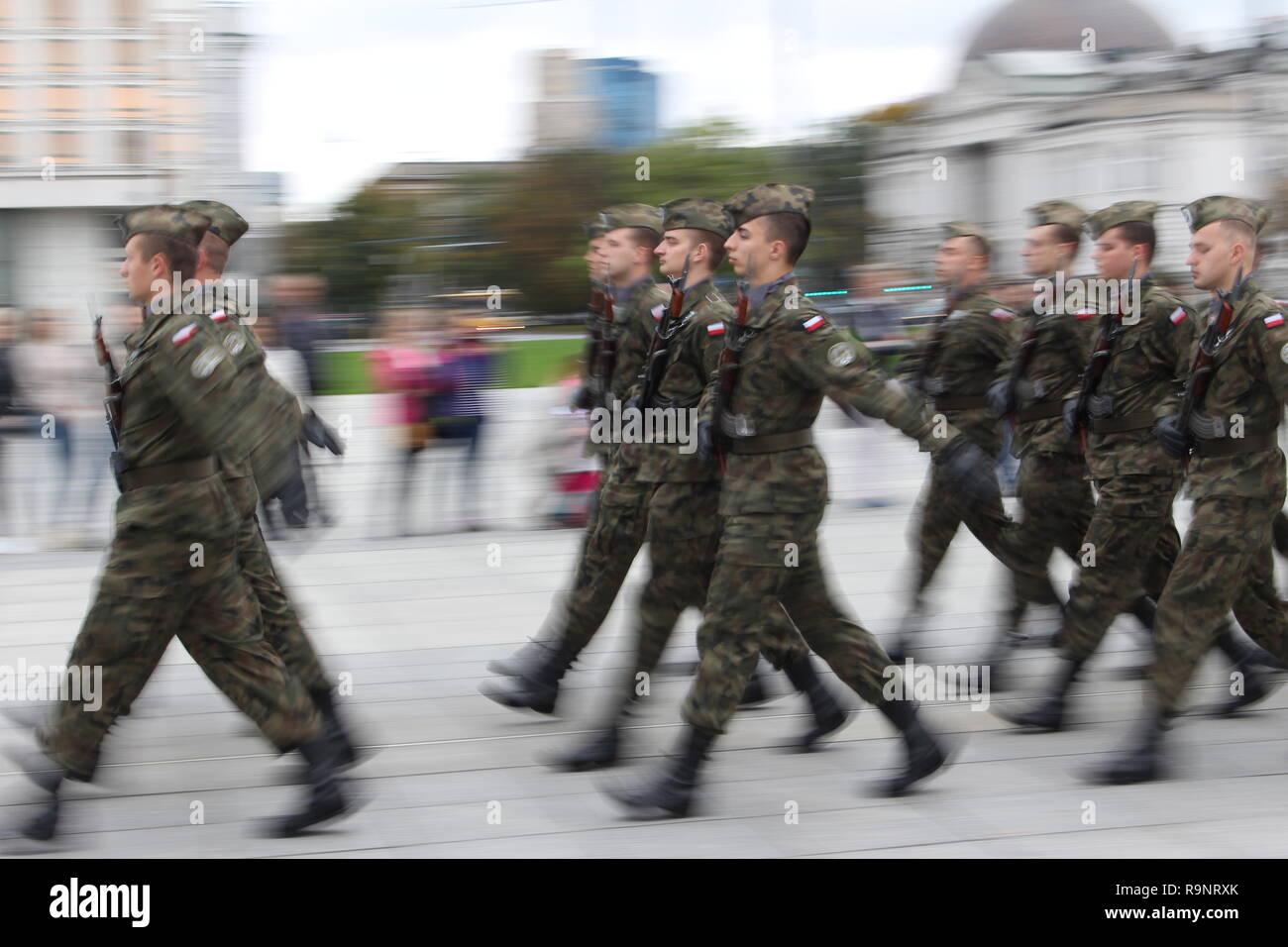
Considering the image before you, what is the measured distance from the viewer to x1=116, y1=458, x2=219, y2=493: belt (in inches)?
185

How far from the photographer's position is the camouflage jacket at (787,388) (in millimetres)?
4961

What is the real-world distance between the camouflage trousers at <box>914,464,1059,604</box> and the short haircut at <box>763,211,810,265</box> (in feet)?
5.19

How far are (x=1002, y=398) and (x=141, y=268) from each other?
3.41 m

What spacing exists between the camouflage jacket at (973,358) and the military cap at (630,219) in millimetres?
1420

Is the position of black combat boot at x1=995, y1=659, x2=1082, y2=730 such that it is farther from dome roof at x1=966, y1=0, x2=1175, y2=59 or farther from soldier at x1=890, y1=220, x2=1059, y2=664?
dome roof at x1=966, y1=0, x2=1175, y2=59

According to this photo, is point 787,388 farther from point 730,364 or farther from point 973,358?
point 973,358

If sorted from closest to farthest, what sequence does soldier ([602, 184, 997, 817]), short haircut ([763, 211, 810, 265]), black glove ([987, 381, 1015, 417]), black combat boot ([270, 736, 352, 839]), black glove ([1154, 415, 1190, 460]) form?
black combat boot ([270, 736, 352, 839]) < soldier ([602, 184, 997, 817]) < short haircut ([763, 211, 810, 265]) < black glove ([1154, 415, 1190, 460]) < black glove ([987, 381, 1015, 417])

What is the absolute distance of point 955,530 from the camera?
702 centimetres

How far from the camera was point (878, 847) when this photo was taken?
486 cm

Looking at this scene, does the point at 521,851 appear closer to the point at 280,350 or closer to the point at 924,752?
the point at 924,752

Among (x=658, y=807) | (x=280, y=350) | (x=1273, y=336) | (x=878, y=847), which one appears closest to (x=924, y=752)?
(x=878, y=847)

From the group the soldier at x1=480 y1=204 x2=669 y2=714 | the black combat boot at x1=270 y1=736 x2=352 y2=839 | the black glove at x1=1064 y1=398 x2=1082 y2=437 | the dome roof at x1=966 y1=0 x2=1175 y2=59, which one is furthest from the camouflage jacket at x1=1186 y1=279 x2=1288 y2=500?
the dome roof at x1=966 y1=0 x2=1175 y2=59

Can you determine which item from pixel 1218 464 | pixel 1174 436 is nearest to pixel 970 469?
pixel 1174 436

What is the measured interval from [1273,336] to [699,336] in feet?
6.02
